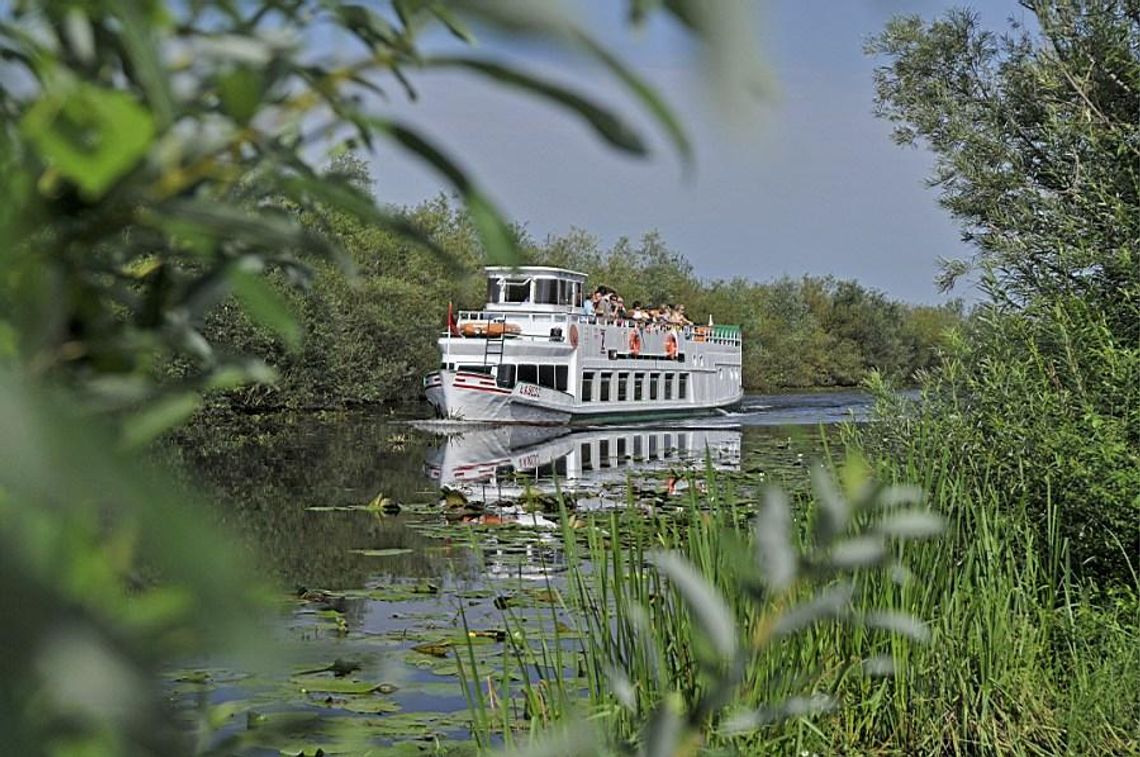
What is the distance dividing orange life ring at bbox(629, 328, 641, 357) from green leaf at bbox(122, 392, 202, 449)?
23.0 meters

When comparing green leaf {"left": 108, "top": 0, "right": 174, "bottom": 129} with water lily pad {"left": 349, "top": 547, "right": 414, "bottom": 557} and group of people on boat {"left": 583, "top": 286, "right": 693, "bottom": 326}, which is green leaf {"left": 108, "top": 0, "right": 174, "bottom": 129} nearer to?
water lily pad {"left": 349, "top": 547, "right": 414, "bottom": 557}

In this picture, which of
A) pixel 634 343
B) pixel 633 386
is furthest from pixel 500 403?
pixel 634 343

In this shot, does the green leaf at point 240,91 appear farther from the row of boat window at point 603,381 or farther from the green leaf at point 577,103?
the row of boat window at point 603,381

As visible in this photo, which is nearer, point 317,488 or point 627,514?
point 627,514

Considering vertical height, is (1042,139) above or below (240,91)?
above

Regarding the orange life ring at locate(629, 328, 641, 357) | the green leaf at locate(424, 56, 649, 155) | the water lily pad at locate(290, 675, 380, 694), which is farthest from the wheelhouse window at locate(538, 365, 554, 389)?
the green leaf at locate(424, 56, 649, 155)

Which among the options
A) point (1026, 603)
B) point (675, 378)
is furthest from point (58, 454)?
point (675, 378)

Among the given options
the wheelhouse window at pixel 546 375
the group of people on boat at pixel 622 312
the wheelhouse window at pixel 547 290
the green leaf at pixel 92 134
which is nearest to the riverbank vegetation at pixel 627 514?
the green leaf at pixel 92 134

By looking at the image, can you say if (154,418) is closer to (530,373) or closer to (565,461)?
(565,461)

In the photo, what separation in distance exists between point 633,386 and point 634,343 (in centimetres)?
78

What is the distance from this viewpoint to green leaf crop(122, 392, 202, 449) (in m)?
0.31

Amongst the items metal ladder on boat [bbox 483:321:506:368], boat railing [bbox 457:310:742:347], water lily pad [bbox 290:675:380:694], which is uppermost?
boat railing [bbox 457:310:742:347]

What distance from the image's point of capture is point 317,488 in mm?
10891

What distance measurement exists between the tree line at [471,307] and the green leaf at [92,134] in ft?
52.5
